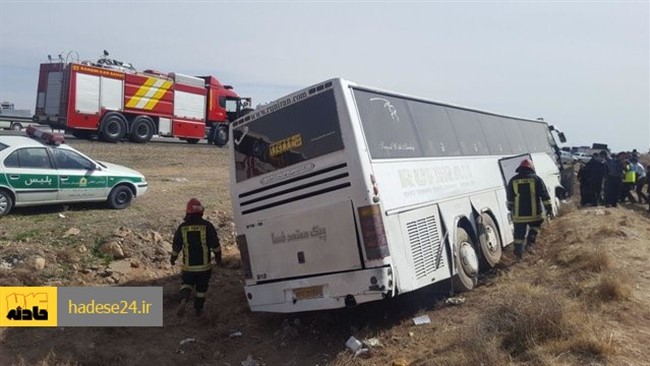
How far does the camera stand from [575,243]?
9656 millimetres

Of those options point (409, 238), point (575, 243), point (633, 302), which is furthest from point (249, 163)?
point (575, 243)

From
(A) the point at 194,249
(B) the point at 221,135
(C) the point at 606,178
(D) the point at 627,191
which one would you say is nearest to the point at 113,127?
(B) the point at 221,135

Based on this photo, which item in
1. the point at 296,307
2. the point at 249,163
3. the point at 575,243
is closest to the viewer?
the point at 296,307

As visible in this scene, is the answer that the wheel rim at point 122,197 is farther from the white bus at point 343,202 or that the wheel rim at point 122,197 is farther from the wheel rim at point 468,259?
the wheel rim at point 468,259

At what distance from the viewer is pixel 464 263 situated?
7.55 meters

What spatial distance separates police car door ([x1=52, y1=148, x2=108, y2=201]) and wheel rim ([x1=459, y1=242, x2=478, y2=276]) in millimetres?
7211

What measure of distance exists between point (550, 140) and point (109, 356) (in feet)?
47.4

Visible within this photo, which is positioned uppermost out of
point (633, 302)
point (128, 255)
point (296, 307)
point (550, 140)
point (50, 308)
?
point (550, 140)

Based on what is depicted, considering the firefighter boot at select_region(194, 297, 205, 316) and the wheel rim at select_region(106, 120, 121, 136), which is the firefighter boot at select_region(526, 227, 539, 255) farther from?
the wheel rim at select_region(106, 120, 121, 136)

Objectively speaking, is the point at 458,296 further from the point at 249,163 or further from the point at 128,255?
the point at 128,255

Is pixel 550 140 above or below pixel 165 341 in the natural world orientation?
above

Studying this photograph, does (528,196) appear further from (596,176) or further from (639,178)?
(639,178)

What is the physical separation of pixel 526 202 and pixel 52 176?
28.2 ft

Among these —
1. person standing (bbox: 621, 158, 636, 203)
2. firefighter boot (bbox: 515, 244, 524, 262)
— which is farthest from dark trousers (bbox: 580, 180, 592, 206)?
firefighter boot (bbox: 515, 244, 524, 262)
